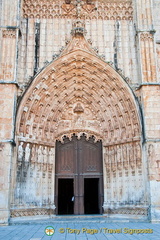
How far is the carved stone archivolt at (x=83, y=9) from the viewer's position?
1147 cm

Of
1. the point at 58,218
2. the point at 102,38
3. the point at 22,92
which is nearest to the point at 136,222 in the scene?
the point at 58,218

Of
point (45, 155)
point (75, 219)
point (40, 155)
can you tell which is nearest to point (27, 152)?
point (40, 155)

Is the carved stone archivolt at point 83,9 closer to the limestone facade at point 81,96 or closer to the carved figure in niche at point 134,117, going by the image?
the limestone facade at point 81,96

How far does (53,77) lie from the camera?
10898 millimetres

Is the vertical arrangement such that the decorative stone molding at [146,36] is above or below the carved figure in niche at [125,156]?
above

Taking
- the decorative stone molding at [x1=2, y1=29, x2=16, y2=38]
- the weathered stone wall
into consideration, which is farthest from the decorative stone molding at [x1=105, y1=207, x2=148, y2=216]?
Result: the decorative stone molding at [x1=2, y1=29, x2=16, y2=38]

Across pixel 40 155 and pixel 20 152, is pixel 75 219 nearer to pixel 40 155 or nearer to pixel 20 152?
pixel 40 155

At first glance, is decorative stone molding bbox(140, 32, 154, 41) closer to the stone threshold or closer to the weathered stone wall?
the weathered stone wall

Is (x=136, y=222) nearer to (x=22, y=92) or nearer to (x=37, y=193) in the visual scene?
(x=37, y=193)

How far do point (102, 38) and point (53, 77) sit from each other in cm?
257

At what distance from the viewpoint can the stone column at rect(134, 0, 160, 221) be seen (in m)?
9.29

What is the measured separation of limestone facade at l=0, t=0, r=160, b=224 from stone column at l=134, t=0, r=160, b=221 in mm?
34

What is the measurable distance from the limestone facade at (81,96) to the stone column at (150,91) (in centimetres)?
3

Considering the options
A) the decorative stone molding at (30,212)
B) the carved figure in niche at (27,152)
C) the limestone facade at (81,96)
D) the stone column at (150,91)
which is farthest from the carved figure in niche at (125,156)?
the carved figure in niche at (27,152)
